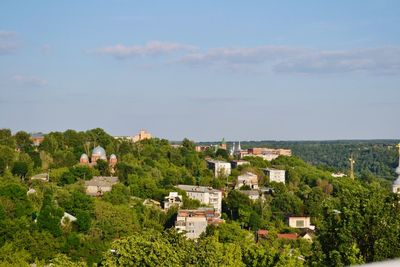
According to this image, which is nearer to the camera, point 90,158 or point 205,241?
point 205,241

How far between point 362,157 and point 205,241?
276ft

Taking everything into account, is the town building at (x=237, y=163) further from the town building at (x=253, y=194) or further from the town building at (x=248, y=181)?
the town building at (x=253, y=194)

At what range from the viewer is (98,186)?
114ft

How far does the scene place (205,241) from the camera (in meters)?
12.5

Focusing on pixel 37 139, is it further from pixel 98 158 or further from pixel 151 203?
pixel 151 203

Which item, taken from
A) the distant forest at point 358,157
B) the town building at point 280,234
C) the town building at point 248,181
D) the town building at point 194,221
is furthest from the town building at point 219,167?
the distant forest at point 358,157

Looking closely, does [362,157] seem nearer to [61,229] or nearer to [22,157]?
[22,157]

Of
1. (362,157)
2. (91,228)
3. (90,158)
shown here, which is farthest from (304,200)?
(362,157)

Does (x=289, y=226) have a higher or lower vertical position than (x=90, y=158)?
lower

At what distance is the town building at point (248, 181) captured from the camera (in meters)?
43.7

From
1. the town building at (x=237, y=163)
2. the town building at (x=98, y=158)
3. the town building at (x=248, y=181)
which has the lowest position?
the town building at (x=248, y=181)

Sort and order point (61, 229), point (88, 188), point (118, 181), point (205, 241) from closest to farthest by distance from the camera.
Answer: point (205, 241)
point (61, 229)
point (88, 188)
point (118, 181)

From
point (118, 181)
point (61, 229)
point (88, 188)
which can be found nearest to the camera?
point (61, 229)

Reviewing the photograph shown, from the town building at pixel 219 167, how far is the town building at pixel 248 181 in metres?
1.24
